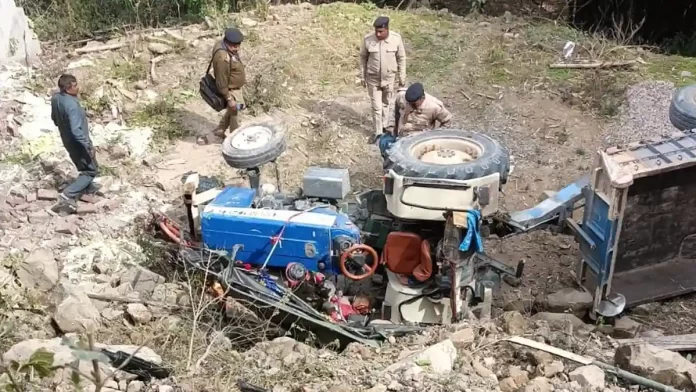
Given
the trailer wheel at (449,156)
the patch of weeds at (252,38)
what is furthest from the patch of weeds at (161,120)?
the trailer wheel at (449,156)

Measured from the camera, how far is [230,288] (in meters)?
5.74

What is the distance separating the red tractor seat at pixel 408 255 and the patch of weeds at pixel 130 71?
234 inches

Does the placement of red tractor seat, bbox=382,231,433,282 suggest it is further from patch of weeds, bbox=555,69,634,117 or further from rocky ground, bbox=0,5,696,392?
patch of weeds, bbox=555,69,634,117

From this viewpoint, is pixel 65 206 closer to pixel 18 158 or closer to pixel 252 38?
pixel 18 158

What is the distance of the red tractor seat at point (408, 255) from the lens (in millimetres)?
5543

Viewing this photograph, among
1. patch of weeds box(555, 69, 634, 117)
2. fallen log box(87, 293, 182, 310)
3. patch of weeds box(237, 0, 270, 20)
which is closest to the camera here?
fallen log box(87, 293, 182, 310)

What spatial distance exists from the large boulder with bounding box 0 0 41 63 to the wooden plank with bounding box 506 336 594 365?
8.26 m

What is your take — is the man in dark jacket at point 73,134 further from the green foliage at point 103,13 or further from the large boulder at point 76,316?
the green foliage at point 103,13

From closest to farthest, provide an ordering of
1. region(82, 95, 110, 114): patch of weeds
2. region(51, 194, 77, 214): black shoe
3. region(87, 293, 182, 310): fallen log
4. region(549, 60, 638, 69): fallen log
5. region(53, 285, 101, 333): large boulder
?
region(53, 285, 101, 333): large boulder, region(87, 293, 182, 310): fallen log, region(51, 194, 77, 214): black shoe, region(82, 95, 110, 114): patch of weeds, region(549, 60, 638, 69): fallen log

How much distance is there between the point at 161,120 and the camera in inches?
376

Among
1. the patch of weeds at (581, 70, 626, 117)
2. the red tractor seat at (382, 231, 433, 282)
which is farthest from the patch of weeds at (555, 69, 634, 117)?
the red tractor seat at (382, 231, 433, 282)

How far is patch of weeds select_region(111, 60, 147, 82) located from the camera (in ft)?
34.0

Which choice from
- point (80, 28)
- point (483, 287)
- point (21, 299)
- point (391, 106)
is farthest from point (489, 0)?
point (21, 299)

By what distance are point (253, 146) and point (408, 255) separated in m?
1.58
